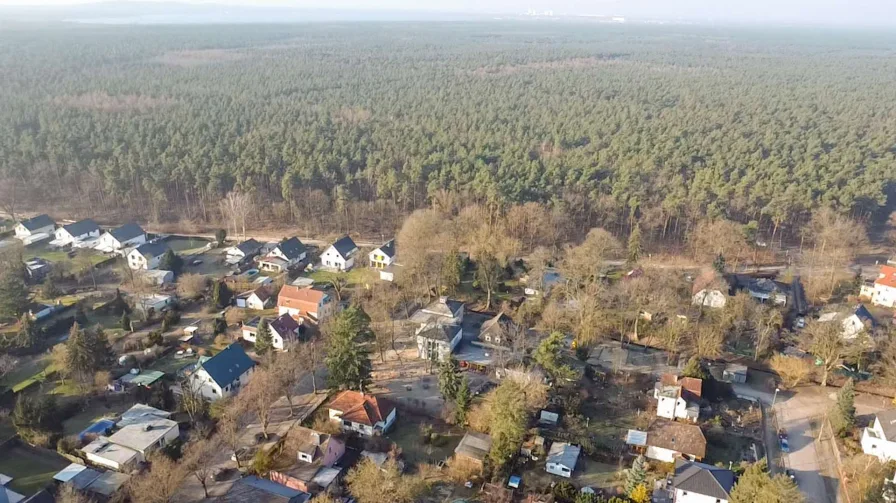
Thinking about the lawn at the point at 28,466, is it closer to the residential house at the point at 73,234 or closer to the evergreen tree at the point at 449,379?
the evergreen tree at the point at 449,379

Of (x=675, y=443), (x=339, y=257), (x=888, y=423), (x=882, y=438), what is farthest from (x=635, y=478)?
(x=339, y=257)

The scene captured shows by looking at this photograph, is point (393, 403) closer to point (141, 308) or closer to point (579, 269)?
point (579, 269)

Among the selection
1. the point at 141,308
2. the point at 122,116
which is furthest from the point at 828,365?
the point at 122,116

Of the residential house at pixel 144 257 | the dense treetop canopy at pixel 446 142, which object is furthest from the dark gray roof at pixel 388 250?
the residential house at pixel 144 257

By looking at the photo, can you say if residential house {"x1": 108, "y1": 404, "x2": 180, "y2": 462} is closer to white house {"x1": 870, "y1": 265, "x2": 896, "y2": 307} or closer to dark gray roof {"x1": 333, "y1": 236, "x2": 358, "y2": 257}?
dark gray roof {"x1": 333, "y1": 236, "x2": 358, "y2": 257}

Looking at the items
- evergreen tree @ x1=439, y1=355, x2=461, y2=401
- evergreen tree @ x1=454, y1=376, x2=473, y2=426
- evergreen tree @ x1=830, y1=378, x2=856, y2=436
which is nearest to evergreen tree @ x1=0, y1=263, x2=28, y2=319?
evergreen tree @ x1=439, y1=355, x2=461, y2=401

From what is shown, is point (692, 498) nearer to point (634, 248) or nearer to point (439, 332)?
point (439, 332)
